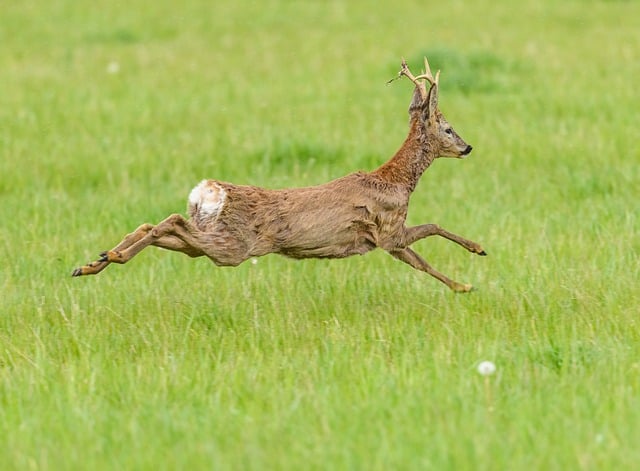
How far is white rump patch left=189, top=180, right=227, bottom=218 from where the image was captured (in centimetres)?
560

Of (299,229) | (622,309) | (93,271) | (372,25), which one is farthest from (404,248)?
(372,25)

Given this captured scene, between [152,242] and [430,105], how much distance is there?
1659mm

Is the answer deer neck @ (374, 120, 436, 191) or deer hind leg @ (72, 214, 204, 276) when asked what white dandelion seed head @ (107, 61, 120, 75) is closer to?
deer neck @ (374, 120, 436, 191)

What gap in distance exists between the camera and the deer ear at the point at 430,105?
610cm

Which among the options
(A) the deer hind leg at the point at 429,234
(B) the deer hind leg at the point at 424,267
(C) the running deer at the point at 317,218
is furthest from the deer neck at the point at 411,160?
(B) the deer hind leg at the point at 424,267

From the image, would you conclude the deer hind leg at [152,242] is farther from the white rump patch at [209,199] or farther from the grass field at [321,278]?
the grass field at [321,278]

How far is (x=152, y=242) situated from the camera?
217 inches

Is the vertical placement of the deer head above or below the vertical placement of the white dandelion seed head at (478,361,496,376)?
above

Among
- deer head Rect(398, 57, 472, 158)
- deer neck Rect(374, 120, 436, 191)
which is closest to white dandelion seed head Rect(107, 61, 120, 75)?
deer head Rect(398, 57, 472, 158)

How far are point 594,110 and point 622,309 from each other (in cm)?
446

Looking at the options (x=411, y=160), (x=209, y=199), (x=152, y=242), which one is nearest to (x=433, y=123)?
(x=411, y=160)

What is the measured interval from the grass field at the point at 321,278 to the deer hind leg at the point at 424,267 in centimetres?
6

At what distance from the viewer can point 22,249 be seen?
6.97 m

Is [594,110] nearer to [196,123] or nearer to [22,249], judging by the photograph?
[196,123]
